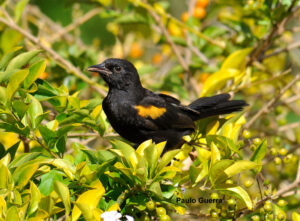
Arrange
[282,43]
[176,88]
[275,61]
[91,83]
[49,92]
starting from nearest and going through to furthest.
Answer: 1. [49,92]
2. [91,83]
3. [176,88]
4. [282,43]
5. [275,61]

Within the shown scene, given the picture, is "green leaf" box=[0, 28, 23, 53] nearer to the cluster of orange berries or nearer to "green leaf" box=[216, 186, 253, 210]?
the cluster of orange berries

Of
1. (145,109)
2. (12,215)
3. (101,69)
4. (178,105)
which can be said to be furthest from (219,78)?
(12,215)

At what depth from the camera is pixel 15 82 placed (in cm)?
234

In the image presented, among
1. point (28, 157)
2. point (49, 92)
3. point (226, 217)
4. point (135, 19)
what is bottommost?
point (226, 217)

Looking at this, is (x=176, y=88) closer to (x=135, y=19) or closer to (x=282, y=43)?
(x=135, y=19)

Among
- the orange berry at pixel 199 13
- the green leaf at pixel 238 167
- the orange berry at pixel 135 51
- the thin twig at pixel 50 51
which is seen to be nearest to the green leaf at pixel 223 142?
the green leaf at pixel 238 167

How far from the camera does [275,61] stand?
542 cm

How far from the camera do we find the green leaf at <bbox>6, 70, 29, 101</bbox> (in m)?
2.31

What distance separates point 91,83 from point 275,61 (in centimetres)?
256

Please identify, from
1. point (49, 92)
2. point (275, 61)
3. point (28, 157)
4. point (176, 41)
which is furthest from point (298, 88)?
point (28, 157)

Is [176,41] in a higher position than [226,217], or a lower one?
higher

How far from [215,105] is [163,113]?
17.4 inches

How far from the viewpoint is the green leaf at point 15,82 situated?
231cm

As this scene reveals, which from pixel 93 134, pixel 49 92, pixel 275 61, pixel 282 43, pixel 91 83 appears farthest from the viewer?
pixel 275 61
